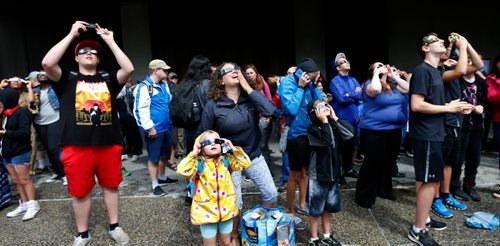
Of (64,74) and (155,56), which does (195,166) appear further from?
(155,56)

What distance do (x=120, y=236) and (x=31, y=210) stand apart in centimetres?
160

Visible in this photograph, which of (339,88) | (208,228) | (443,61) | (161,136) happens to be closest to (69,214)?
(161,136)

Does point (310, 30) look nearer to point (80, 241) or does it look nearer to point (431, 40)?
point (431, 40)

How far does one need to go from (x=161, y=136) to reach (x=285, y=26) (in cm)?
504

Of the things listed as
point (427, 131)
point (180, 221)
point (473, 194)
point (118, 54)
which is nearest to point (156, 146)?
point (180, 221)

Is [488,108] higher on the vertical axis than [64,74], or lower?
lower

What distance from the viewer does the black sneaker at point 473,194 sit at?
13.8 feet

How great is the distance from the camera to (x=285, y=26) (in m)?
8.70

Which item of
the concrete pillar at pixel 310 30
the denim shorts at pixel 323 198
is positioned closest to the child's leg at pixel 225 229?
the denim shorts at pixel 323 198

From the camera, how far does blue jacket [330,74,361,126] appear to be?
194 inches

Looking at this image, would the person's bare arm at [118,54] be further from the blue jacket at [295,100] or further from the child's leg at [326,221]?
the child's leg at [326,221]

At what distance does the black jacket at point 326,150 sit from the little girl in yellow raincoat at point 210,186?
29.8 inches

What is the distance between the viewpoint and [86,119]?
323 cm

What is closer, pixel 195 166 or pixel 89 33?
pixel 195 166
